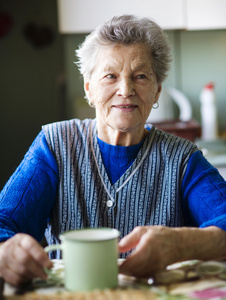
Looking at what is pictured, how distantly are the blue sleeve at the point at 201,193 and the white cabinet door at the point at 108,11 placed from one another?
62.7 inches

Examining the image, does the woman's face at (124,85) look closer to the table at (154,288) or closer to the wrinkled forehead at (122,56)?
the wrinkled forehead at (122,56)

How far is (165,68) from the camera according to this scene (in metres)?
1.53

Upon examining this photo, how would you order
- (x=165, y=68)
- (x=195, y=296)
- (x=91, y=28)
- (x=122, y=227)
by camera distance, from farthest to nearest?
(x=91, y=28) → (x=165, y=68) → (x=122, y=227) → (x=195, y=296)

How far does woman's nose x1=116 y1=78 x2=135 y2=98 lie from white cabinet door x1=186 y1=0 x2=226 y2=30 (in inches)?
65.9

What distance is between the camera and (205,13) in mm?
2938

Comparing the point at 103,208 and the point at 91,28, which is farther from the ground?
the point at 91,28

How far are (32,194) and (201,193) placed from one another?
47cm

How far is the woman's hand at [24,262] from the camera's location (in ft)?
3.06

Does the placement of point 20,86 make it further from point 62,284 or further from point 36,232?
point 62,284

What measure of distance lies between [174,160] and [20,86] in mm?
1646

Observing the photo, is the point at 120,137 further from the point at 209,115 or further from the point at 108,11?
the point at 209,115

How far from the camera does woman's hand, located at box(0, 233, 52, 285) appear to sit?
934mm

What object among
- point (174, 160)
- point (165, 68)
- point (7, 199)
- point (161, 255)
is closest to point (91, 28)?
point (165, 68)

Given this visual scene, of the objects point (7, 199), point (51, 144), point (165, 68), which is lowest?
point (7, 199)
